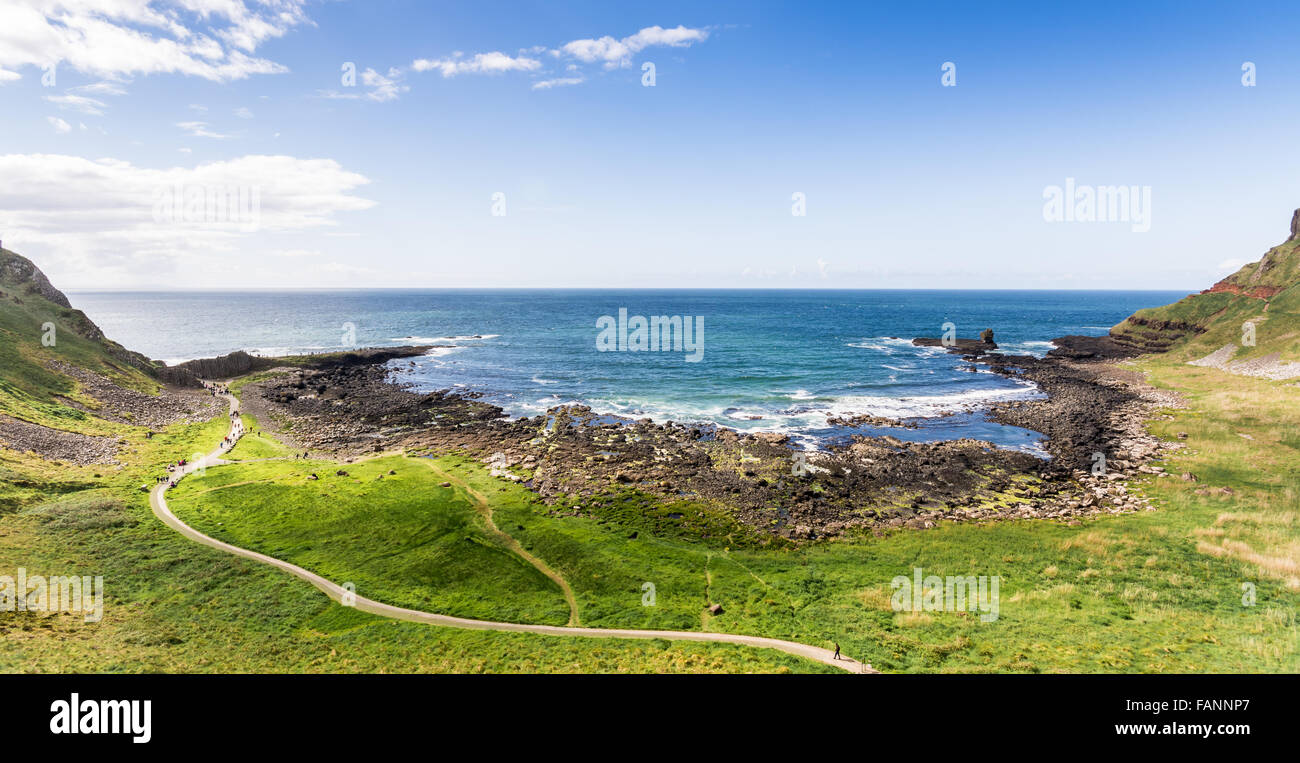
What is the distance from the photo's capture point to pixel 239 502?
132ft

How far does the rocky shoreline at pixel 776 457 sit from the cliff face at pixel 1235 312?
86.9 feet

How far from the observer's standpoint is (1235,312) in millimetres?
87500

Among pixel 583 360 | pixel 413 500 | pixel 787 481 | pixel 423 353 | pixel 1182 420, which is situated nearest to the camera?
pixel 413 500

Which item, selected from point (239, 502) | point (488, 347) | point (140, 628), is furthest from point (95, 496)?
point (488, 347)

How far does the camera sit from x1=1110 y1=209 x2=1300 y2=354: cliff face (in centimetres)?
7919

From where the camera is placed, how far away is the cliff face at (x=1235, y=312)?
7919cm

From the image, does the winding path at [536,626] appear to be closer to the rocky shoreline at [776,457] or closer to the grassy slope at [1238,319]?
the rocky shoreline at [776,457]

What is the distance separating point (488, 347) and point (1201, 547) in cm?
12673

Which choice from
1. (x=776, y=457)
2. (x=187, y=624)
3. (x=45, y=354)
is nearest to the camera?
(x=187, y=624)

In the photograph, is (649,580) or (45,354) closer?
(649,580)

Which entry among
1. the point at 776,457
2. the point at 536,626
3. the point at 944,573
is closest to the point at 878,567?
the point at 944,573

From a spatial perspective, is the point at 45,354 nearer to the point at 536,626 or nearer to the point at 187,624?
the point at 187,624

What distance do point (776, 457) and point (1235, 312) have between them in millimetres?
97437

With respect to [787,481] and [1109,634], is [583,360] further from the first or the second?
[1109,634]
